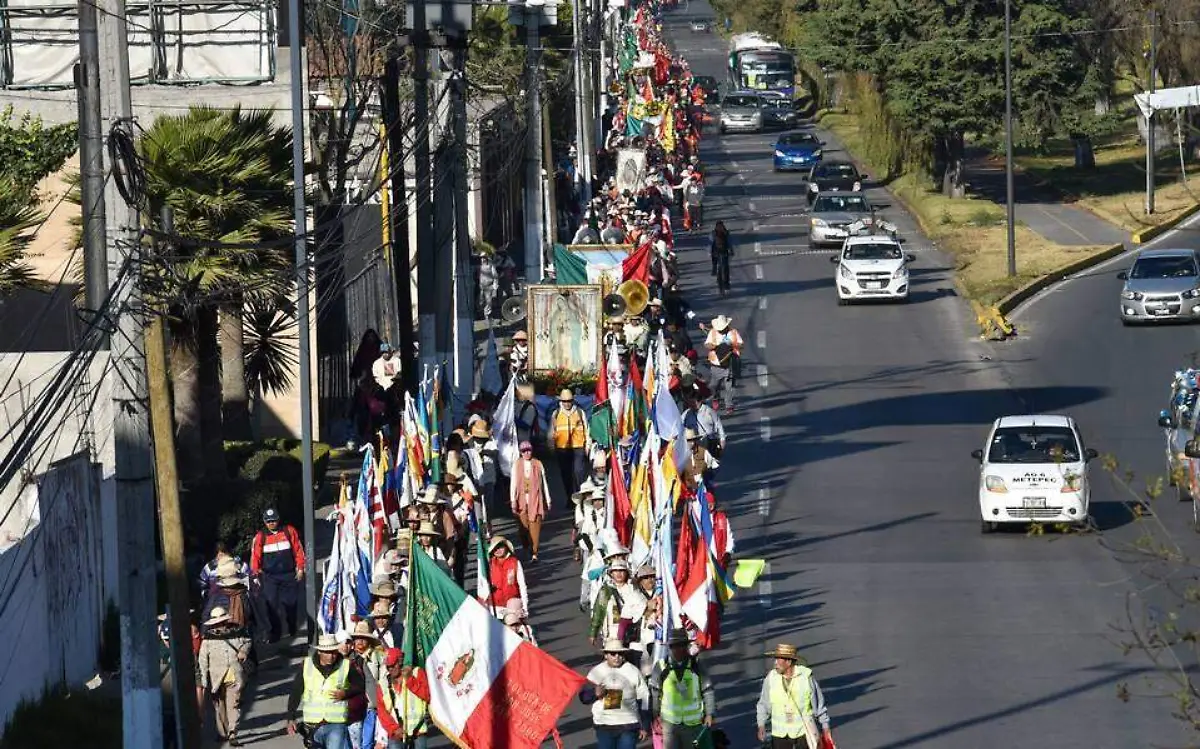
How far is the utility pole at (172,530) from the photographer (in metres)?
16.4

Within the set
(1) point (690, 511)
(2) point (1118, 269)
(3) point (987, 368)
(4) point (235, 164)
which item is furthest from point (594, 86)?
(1) point (690, 511)

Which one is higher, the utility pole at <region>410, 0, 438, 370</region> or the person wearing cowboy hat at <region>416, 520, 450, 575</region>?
the utility pole at <region>410, 0, 438, 370</region>

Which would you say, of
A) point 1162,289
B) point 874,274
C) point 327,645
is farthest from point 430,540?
point 874,274

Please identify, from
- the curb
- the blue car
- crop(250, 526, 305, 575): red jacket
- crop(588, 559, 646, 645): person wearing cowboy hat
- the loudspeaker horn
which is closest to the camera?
crop(588, 559, 646, 645): person wearing cowboy hat

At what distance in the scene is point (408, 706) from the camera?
1684 centimetres

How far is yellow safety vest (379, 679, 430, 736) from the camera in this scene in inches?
661

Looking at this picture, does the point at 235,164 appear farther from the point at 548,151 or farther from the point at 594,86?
the point at 594,86

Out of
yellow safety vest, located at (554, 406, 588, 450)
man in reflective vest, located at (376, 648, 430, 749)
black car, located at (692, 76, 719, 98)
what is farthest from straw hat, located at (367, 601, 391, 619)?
black car, located at (692, 76, 719, 98)

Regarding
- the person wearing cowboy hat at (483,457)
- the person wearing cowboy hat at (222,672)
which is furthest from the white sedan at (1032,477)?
the person wearing cowboy hat at (222,672)

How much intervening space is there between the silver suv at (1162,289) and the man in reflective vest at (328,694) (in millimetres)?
29798

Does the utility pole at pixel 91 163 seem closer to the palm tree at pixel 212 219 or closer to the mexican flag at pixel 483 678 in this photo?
the mexican flag at pixel 483 678

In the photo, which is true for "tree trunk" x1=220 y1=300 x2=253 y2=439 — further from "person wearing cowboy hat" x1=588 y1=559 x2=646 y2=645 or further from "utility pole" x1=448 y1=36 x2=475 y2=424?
"person wearing cowboy hat" x1=588 y1=559 x2=646 y2=645

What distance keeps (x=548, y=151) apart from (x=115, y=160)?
38.7m

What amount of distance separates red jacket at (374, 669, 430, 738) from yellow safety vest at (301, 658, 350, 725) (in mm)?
329
